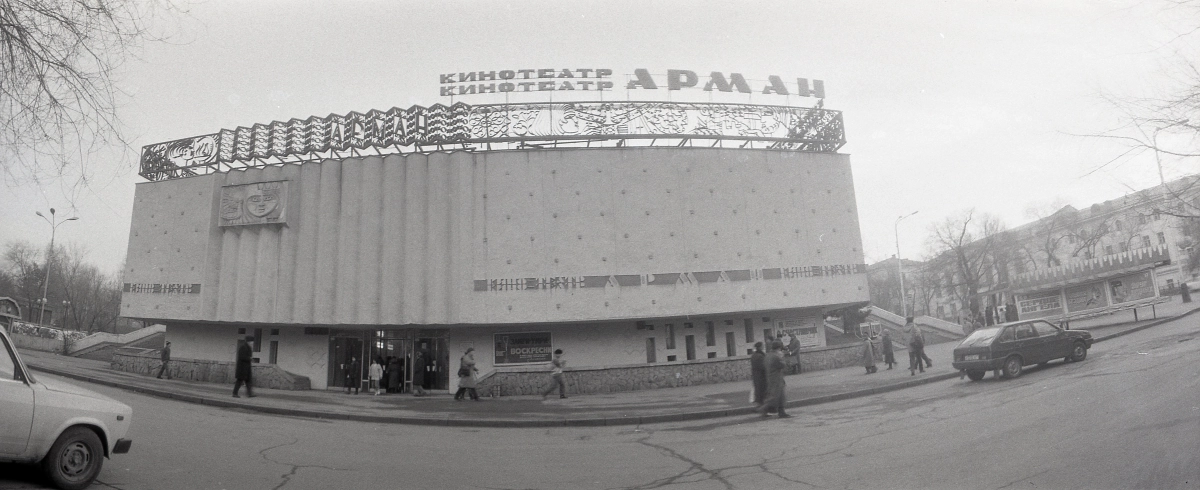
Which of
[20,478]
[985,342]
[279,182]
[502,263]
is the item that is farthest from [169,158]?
[985,342]

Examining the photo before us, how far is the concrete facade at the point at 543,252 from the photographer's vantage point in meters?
24.1

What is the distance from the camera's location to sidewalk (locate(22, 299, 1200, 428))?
14.2 meters

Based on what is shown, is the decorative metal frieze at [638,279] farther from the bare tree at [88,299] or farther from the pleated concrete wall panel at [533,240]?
the bare tree at [88,299]

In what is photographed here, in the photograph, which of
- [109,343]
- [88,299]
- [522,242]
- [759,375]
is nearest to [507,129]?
[522,242]

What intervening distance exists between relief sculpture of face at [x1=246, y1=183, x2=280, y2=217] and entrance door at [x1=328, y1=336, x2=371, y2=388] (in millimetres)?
6619

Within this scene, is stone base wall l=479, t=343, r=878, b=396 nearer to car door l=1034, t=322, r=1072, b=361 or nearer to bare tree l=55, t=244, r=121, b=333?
car door l=1034, t=322, r=1072, b=361

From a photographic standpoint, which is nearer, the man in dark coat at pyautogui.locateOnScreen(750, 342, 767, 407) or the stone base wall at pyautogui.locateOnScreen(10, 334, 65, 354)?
the man in dark coat at pyautogui.locateOnScreen(750, 342, 767, 407)

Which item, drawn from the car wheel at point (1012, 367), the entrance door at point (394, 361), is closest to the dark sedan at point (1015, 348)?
the car wheel at point (1012, 367)

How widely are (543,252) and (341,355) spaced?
1035 centimetres

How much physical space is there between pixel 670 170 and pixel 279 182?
17.4m

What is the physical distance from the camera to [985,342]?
15.0 metres

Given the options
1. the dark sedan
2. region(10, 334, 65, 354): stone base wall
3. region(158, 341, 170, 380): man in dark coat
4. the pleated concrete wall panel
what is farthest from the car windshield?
region(10, 334, 65, 354): stone base wall

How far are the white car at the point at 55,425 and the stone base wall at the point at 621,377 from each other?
15.1 metres

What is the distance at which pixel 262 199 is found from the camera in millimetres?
26625
